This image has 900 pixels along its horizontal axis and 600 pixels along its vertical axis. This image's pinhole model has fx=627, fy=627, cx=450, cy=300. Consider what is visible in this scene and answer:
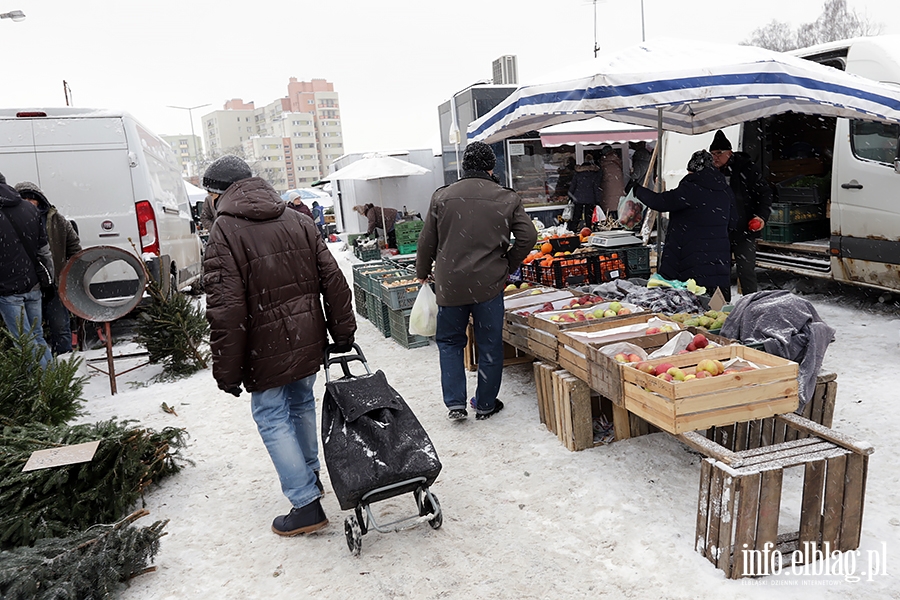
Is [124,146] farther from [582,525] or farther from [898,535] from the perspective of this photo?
[898,535]

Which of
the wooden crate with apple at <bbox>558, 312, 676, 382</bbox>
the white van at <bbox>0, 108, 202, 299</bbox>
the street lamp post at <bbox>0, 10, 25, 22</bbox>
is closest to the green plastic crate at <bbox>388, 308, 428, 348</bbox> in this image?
the white van at <bbox>0, 108, 202, 299</bbox>

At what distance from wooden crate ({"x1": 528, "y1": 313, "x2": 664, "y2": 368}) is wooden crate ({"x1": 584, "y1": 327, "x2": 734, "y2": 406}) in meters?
0.21

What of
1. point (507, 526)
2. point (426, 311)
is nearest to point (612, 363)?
point (507, 526)

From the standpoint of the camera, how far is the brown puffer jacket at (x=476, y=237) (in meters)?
4.44

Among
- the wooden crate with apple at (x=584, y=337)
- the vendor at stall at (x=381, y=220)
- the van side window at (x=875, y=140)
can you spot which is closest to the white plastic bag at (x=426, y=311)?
the wooden crate with apple at (x=584, y=337)

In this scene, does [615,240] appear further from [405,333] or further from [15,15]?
[15,15]

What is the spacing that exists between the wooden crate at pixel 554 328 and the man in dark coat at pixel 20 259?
4.48 meters

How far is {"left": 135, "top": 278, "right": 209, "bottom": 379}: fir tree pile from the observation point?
6.55m

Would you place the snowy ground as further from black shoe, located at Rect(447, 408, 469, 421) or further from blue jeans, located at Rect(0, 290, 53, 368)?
blue jeans, located at Rect(0, 290, 53, 368)

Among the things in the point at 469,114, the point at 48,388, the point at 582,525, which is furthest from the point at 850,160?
the point at 469,114

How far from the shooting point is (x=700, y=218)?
584 cm

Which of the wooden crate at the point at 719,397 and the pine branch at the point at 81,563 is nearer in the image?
the pine branch at the point at 81,563

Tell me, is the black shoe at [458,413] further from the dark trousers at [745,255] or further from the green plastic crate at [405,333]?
the dark trousers at [745,255]

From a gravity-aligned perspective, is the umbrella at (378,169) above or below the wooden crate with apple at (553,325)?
above
